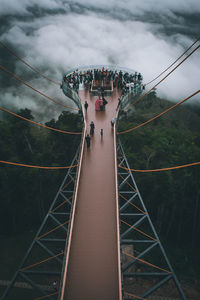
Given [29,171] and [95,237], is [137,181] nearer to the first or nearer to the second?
[29,171]

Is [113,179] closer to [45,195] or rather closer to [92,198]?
[92,198]

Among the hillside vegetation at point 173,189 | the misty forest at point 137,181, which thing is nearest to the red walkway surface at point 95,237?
the hillside vegetation at point 173,189

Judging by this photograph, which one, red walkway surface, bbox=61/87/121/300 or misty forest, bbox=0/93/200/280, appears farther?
misty forest, bbox=0/93/200/280

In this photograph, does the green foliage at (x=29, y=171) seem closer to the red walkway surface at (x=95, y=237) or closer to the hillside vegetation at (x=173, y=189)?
the hillside vegetation at (x=173, y=189)

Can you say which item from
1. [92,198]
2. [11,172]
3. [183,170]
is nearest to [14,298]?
[11,172]

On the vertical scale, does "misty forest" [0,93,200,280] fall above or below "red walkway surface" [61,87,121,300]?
above

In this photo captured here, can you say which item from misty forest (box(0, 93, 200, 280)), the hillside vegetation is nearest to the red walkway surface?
the hillside vegetation

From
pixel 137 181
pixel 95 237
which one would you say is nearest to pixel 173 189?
pixel 137 181

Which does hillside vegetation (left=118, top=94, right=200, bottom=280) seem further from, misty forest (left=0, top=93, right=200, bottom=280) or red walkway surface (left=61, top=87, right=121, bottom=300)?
red walkway surface (left=61, top=87, right=121, bottom=300)
